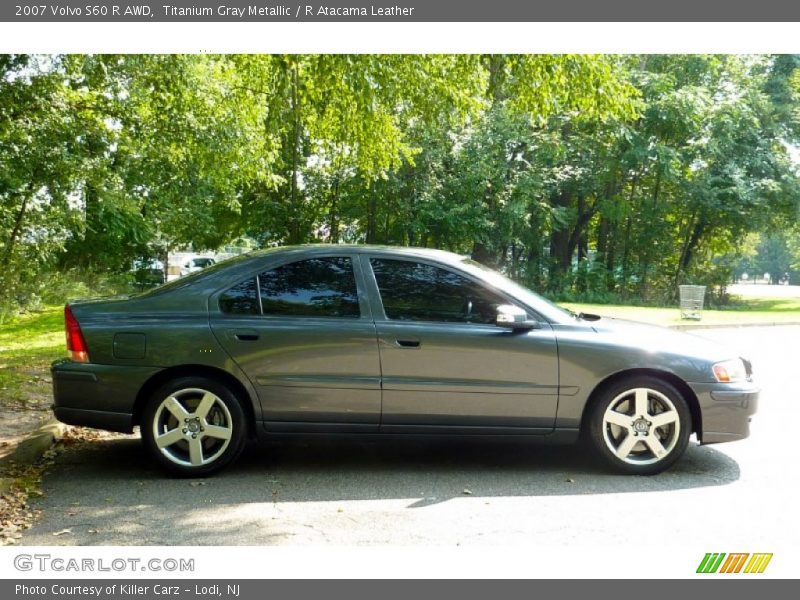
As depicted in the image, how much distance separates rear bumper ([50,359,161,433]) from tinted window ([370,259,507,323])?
175cm

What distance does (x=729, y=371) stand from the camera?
226 inches

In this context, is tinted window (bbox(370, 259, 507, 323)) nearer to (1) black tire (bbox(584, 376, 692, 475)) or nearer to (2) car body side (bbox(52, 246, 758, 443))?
(2) car body side (bbox(52, 246, 758, 443))

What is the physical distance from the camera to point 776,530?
4594 mm

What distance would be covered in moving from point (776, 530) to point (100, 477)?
450cm

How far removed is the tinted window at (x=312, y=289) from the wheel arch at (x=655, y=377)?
5.95ft

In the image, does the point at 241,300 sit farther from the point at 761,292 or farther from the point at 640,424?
the point at 761,292

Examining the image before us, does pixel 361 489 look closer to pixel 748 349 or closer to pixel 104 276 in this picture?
pixel 748 349

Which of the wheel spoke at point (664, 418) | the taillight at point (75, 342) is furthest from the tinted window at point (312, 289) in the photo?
the wheel spoke at point (664, 418)

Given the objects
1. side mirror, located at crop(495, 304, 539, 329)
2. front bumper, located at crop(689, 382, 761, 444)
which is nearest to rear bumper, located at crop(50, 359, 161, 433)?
side mirror, located at crop(495, 304, 539, 329)

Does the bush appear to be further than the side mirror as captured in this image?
Yes

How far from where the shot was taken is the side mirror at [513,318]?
18.2ft

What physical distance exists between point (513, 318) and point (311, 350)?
4.74 feet

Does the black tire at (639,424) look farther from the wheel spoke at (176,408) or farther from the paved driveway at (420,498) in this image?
the wheel spoke at (176,408)

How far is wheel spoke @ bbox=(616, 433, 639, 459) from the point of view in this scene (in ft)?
18.7
